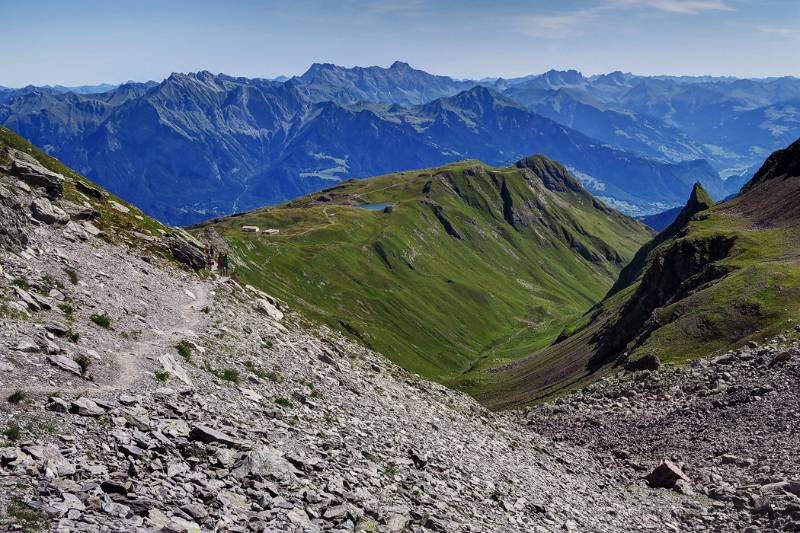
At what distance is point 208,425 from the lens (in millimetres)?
25500

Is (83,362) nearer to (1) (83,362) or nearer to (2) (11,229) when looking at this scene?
(1) (83,362)

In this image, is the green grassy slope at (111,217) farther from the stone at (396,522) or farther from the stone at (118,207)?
the stone at (396,522)

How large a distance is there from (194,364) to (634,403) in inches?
1689

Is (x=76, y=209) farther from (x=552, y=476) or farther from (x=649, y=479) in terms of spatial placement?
(x=649, y=479)

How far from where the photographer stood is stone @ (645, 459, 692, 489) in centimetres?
4183

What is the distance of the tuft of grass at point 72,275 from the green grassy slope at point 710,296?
61.4 m

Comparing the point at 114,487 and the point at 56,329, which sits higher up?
the point at 56,329

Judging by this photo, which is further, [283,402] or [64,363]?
[283,402]

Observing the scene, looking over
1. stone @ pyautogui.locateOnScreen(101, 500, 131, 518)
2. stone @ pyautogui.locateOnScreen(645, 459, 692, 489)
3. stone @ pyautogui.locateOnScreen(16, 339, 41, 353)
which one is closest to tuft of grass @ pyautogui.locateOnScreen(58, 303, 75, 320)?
stone @ pyautogui.locateOnScreen(16, 339, 41, 353)

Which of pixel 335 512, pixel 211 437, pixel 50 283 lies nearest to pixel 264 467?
pixel 211 437

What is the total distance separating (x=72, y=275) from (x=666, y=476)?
40.8m

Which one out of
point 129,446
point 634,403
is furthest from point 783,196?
point 129,446

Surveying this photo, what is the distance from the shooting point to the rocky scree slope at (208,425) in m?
19.6

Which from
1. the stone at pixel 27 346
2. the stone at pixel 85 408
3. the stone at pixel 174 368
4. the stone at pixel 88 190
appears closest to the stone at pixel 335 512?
the stone at pixel 85 408
